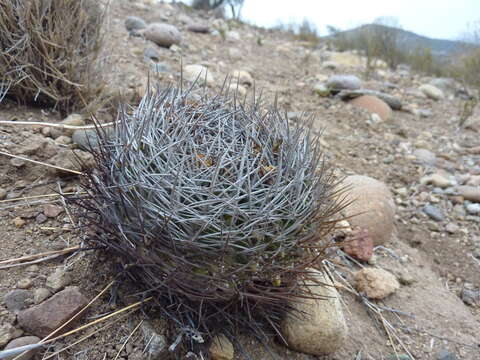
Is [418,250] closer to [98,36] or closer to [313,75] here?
[98,36]

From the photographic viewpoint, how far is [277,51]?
794cm

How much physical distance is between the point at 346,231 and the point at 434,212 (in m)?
1.18

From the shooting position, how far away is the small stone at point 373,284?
221cm

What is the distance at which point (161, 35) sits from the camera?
5168 millimetres

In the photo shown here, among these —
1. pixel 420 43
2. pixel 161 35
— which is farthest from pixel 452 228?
pixel 420 43

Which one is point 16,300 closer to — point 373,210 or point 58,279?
point 58,279

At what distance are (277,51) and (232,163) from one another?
280 inches

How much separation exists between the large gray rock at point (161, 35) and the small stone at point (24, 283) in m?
4.23

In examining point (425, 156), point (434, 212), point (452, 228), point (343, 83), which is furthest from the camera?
point (343, 83)

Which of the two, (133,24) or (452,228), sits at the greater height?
(133,24)

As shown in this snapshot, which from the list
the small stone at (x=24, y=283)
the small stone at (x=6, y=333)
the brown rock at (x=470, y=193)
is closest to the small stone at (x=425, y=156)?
the brown rock at (x=470, y=193)

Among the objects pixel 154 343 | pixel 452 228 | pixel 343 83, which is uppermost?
pixel 343 83

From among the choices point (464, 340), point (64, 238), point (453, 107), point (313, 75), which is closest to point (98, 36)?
point (64, 238)

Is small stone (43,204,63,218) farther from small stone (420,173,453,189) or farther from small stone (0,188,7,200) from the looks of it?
small stone (420,173,453,189)
